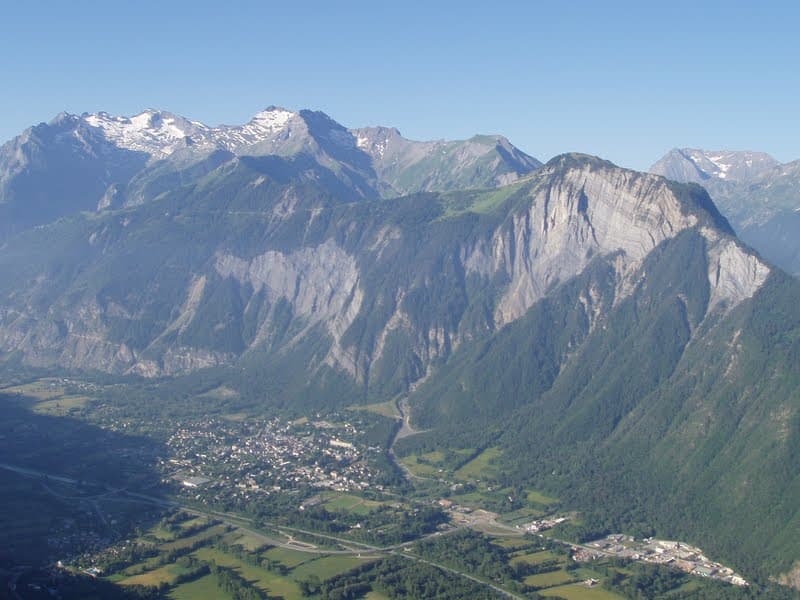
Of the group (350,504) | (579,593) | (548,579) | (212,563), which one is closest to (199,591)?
(212,563)

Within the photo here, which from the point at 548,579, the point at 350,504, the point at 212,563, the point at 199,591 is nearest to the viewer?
the point at 199,591

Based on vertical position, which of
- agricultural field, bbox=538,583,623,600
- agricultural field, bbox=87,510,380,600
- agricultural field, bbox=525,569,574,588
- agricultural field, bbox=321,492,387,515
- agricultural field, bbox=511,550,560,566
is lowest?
agricultural field, bbox=87,510,380,600

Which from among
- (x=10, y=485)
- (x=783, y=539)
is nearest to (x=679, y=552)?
(x=783, y=539)

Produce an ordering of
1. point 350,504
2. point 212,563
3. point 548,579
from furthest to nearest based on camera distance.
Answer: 1. point 350,504
2. point 212,563
3. point 548,579

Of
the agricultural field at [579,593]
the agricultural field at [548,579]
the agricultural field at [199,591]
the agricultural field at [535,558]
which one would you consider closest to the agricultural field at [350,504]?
the agricultural field at [535,558]

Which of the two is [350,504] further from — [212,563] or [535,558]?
[535,558]

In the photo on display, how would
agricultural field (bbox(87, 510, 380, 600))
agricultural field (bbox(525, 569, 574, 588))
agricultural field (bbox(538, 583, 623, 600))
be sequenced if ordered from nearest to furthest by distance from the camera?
1. agricultural field (bbox(538, 583, 623, 600))
2. agricultural field (bbox(87, 510, 380, 600))
3. agricultural field (bbox(525, 569, 574, 588))

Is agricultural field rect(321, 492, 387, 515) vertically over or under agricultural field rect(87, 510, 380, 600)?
over

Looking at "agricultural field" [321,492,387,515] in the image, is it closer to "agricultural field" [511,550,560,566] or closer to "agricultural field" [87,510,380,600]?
"agricultural field" [87,510,380,600]

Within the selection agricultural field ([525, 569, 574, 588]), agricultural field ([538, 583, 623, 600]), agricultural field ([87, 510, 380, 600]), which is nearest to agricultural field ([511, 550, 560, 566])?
agricultural field ([525, 569, 574, 588])

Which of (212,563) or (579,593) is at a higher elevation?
(579,593)

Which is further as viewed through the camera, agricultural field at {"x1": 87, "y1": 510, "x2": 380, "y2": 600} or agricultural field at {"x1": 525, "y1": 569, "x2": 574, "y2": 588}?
agricultural field at {"x1": 525, "y1": 569, "x2": 574, "y2": 588}

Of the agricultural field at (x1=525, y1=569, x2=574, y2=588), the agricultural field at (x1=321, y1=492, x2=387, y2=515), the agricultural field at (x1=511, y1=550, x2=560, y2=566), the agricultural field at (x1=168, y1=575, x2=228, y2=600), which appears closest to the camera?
the agricultural field at (x1=168, y1=575, x2=228, y2=600)
